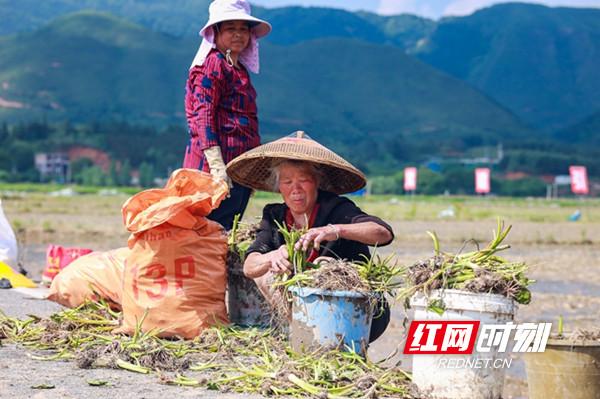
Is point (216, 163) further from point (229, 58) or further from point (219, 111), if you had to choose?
point (229, 58)

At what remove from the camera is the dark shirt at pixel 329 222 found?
18.4ft

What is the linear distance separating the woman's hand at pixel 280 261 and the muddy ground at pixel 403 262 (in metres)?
0.57

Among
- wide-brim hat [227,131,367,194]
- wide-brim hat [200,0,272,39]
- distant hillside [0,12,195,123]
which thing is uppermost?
distant hillside [0,12,195,123]

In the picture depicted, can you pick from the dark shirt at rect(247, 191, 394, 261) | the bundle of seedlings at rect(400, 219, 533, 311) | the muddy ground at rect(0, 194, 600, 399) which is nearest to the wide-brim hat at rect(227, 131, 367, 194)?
the dark shirt at rect(247, 191, 394, 261)

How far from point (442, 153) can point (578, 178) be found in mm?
96937

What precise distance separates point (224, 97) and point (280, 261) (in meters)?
1.77

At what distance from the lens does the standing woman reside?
21.7 ft

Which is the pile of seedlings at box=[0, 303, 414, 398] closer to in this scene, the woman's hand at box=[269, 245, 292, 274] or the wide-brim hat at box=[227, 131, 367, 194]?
the woman's hand at box=[269, 245, 292, 274]

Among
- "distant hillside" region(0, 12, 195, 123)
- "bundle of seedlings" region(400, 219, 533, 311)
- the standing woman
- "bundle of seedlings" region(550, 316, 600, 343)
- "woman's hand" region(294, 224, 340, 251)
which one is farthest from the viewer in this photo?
"distant hillside" region(0, 12, 195, 123)

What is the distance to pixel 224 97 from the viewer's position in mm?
6766

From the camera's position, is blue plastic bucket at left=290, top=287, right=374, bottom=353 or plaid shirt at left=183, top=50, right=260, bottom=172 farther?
plaid shirt at left=183, top=50, right=260, bottom=172

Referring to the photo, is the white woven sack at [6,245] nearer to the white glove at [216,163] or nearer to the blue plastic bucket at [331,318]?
the white glove at [216,163]

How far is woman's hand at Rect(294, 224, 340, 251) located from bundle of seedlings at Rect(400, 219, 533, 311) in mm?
546

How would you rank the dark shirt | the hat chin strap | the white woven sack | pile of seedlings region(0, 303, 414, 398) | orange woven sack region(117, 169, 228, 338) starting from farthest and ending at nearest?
the white woven sack < the hat chin strap < orange woven sack region(117, 169, 228, 338) < the dark shirt < pile of seedlings region(0, 303, 414, 398)
